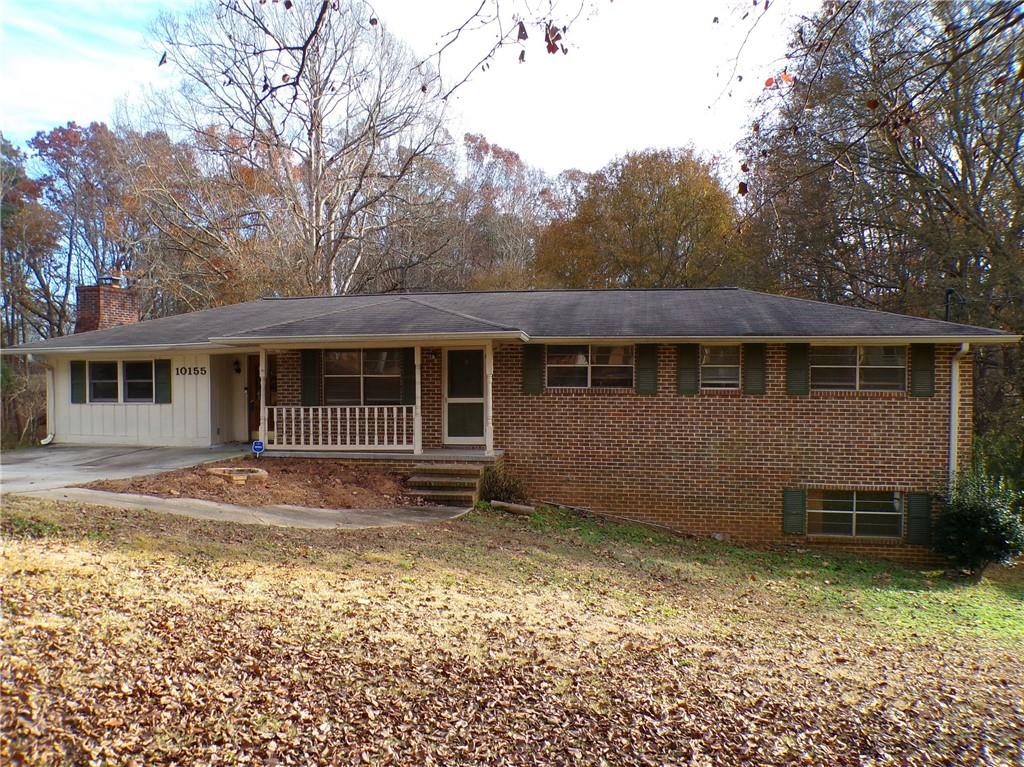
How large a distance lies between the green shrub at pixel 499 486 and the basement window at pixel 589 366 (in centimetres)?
194

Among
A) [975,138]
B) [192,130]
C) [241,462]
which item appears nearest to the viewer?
[241,462]

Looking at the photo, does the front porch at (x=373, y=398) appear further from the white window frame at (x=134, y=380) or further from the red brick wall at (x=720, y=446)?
the white window frame at (x=134, y=380)

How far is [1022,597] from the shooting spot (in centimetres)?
1097

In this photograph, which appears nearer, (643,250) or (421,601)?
(421,601)

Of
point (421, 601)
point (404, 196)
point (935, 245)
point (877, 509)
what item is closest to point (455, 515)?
point (421, 601)

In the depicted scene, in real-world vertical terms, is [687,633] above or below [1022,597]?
above

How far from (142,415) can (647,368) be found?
35.7 feet

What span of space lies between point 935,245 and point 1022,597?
38.3 feet

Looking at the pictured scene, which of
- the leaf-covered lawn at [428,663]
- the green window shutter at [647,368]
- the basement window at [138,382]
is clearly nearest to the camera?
the leaf-covered lawn at [428,663]

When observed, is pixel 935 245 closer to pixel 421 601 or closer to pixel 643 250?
pixel 643 250

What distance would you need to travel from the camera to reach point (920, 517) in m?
12.3

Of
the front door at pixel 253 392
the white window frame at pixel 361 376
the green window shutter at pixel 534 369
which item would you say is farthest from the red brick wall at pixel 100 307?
the green window shutter at pixel 534 369

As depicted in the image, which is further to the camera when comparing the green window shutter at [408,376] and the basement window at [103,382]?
the basement window at [103,382]

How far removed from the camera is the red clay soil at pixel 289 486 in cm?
988
